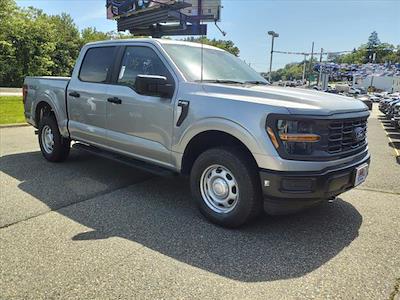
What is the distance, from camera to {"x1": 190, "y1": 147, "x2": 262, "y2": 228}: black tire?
370 cm

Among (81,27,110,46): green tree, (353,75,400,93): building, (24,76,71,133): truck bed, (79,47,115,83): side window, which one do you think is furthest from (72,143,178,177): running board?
(353,75,400,93): building

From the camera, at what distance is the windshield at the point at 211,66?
4485mm

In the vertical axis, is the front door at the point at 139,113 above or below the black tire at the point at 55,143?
above

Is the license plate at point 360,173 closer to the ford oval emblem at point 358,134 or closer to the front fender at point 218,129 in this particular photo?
the ford oval emblem at point 358,134

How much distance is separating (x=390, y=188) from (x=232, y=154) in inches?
126

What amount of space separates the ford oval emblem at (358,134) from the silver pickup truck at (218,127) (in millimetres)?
11

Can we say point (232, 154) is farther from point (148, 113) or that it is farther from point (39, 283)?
point (39, 283)

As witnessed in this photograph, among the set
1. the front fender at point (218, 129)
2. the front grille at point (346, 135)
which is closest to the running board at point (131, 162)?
the front fender at point (218, 129)

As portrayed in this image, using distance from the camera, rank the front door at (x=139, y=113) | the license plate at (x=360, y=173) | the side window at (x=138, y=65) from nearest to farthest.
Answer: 1. the license plate at (x=360, y=173)
2. the front door at (x=139, y=113)
3. the side window at (x=138, y=65)

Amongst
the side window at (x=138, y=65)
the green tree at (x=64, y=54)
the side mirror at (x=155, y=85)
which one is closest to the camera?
the side mirror at (x=155, y=85)

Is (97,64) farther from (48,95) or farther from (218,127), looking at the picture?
(218,127)

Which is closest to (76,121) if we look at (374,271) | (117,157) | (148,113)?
(117,157)

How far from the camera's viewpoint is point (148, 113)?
4566 millimetres

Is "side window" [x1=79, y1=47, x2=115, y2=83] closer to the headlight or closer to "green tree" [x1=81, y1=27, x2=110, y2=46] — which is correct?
the headlight
